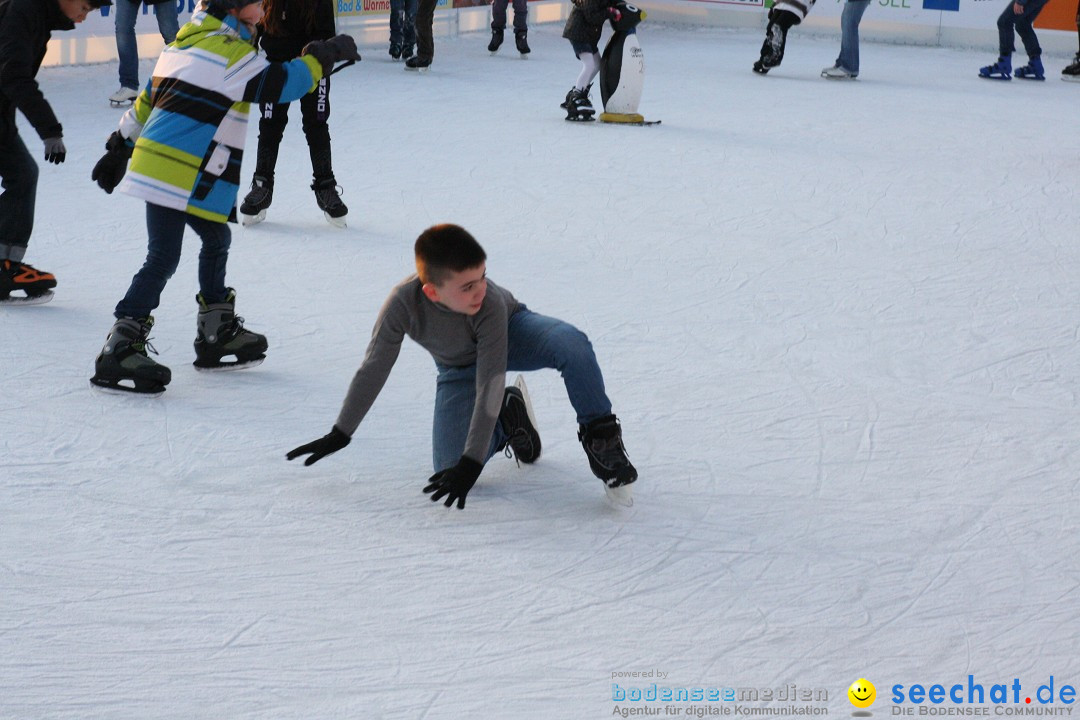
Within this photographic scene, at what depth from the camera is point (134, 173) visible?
3189mm

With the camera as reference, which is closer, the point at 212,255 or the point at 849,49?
the point at 212,255

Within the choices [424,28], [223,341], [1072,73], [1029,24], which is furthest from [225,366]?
[1072,73]

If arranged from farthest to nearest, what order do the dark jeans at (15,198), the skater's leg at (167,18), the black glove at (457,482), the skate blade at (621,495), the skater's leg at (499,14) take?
1. the skater's leg at (499,14)
2. the skater's leg at (167,18)
3. the dark jeans at (15,198)
4. the skate blade at (621,495)
5. the black glove at (457,482)

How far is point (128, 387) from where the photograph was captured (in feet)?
10.8

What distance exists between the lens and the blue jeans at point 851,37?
9719mm

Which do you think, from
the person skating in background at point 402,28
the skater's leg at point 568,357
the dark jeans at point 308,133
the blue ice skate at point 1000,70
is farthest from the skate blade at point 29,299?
the blue ice skate at point 1000,70

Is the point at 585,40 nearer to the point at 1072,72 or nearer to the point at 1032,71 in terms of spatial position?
the point at 1032,71

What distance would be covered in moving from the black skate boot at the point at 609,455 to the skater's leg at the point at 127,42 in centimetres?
577

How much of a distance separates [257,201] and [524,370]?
2620mm

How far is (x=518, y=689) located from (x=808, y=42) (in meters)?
11.5

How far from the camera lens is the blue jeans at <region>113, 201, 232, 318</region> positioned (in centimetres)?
327

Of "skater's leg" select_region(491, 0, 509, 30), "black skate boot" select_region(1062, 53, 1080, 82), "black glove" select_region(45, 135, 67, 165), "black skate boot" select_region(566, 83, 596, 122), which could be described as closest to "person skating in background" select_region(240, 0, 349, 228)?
"black glove" select_region(45, 135, 67, 165)

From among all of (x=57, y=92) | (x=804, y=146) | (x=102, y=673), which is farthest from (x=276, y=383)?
(x=57, y=92)

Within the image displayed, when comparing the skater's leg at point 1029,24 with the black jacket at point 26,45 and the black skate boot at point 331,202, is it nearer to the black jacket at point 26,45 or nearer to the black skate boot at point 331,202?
the black skate boot at point 331,202
